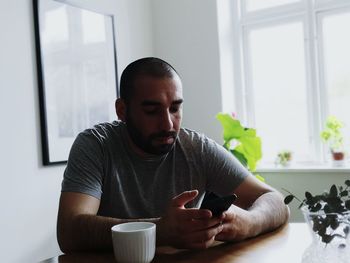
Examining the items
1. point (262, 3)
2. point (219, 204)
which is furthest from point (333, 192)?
point (262, 3)

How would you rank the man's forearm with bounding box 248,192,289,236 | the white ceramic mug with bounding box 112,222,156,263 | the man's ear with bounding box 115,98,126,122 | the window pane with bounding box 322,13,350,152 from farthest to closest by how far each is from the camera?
the window pane with bounding box 322,13,350,152, the man's ear with bounding box 115,98,126,122, the man's forearm with bounding box 248,192,289,236, the white ceramic mug with bounding box 112,222,156,263

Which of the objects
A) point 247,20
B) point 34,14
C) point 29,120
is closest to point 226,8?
point 247,20

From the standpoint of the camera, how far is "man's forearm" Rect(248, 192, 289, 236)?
111 centimetres

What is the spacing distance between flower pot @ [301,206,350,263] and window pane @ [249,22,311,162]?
2.43m

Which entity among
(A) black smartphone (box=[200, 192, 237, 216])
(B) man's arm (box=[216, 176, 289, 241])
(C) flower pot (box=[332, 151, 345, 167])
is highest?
(A) black smartphone (box=[200, 192, 237, 216])

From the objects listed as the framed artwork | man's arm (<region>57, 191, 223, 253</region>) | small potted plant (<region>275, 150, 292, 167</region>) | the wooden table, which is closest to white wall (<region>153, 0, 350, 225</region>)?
small potted plant (<region>275, 150, 292, 167</region>)

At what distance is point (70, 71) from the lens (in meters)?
2.61

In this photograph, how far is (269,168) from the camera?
3002 mm

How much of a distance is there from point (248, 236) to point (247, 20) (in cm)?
257

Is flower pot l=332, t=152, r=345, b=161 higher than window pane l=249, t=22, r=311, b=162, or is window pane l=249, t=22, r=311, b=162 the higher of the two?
window pane l=249, t=22, r=311, b=162

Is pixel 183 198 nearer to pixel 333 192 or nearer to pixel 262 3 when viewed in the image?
pixel 333 192

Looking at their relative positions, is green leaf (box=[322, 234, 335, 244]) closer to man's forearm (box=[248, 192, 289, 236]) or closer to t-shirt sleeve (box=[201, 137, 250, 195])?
man's forearm (box=[248, 192, 289, 236])

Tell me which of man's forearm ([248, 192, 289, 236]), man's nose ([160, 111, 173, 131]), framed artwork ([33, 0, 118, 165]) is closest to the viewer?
man's forearm ([248, 192, 289, 236])

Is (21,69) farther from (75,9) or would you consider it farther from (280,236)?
(280,236)
